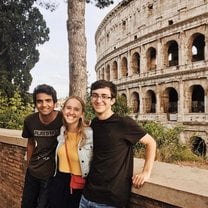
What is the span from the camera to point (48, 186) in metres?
3.32

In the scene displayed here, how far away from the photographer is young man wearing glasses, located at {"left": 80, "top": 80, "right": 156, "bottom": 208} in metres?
2.56

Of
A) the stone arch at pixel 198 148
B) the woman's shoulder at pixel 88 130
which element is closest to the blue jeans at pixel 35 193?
the woman's shoulder at pixel 88 130

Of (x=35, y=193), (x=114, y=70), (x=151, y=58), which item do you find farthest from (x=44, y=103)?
(x=114, y=70)

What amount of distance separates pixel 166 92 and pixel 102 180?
18588mm

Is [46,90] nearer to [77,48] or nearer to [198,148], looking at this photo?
[77,48]

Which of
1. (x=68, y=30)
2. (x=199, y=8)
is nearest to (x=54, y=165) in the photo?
(x=68, y=30)

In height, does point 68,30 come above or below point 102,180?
above

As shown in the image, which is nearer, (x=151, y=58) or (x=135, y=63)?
(x=151, y=58)

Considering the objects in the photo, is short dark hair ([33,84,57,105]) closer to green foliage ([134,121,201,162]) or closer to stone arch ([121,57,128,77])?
green foliage ([134,121,201,162])

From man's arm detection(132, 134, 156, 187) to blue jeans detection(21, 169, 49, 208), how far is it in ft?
3.61

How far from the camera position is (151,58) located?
23.1 metres

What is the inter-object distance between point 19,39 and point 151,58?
9939 millimetres

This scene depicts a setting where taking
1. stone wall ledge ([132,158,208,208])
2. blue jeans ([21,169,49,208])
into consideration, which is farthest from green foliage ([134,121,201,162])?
stone wall ledge ([132,158,208,208])

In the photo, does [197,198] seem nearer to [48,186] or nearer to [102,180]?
[102,180]
